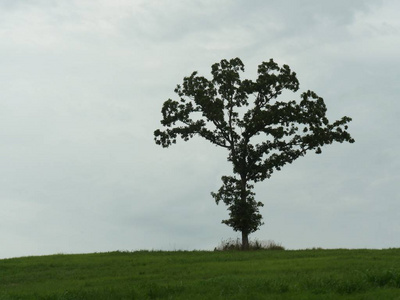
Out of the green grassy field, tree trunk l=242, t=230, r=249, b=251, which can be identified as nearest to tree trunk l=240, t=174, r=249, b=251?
tree trunk l=242, t=230, r=249, b=251

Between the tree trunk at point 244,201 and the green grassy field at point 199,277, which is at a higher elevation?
the tree trunk at point 244,201

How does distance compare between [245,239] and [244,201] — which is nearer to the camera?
[245,239]

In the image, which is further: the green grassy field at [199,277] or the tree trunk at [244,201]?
the tree trunk at [244,201]

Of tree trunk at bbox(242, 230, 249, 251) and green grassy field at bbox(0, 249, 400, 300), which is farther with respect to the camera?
tree trunk at bbox(242, 230, 249, 251)

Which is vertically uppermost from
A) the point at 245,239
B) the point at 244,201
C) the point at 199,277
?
the point at 244,201

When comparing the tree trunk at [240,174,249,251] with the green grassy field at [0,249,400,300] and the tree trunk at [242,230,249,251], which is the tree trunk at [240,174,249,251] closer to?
the tree trunk at [242,230,249,251]

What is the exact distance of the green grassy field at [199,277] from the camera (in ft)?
69.8

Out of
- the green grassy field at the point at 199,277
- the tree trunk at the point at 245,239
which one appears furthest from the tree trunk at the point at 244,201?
the green grassy field at the point at 199,277

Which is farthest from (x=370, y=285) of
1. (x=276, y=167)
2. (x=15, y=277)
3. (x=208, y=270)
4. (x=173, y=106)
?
(x=173, y=106)

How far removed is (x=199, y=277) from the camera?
88.3 feet

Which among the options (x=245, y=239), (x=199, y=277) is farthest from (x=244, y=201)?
(x=199, y=277)

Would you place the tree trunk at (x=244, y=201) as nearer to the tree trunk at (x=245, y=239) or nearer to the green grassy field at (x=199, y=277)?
the tree trunk at (x=245, y=239)

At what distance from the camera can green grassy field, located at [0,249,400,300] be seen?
21.3m

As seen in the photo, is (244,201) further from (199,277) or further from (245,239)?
(199,277)
